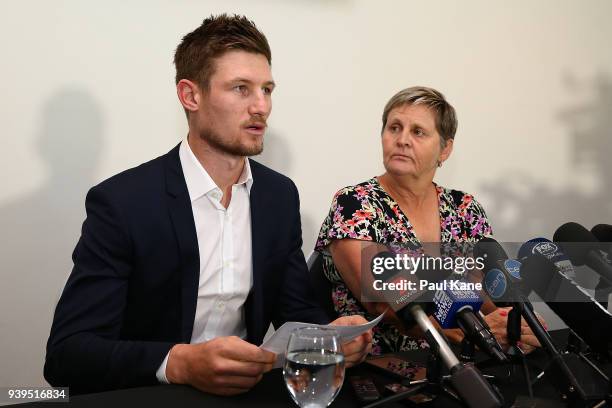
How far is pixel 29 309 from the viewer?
211 cm

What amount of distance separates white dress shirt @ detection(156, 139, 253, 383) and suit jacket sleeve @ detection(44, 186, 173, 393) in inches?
9.1

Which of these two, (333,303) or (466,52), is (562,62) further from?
(333,303)

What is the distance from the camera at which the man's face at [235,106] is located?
1.57 m

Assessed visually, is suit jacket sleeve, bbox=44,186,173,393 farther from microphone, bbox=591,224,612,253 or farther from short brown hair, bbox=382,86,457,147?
microphone, bbox=591,224,612,253

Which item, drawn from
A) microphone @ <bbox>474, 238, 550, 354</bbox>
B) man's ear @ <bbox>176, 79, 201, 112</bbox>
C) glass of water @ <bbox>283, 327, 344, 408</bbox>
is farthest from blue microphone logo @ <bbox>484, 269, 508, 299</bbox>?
man's ear @ <bbox>176, 79, 201, 112</bbox>

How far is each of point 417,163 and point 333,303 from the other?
0.61 metres

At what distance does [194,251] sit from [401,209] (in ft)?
2.82

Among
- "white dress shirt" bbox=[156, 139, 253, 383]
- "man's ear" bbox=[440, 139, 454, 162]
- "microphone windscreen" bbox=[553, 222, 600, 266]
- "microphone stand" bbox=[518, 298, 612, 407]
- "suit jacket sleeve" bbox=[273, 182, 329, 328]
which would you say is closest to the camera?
"microphone stand" bbox=[518, 298, 612, 407]

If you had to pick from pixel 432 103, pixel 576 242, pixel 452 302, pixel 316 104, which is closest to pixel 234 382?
pixel 452 302

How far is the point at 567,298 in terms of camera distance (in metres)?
1.02

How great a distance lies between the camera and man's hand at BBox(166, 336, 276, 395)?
99 centimetres

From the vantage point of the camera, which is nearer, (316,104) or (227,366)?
(227,366)

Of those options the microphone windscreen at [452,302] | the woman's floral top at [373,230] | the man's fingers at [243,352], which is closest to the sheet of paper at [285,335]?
the man's fingers at [243,352]

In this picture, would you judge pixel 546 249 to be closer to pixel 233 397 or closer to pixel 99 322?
pixel 233 397
